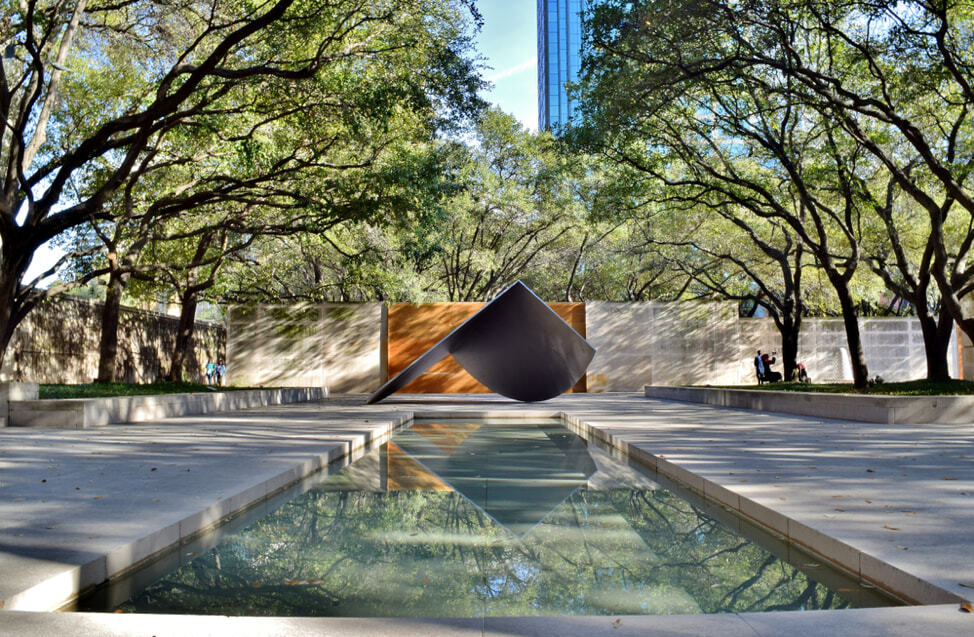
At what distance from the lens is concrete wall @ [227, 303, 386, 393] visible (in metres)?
25.4

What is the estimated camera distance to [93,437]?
29.2ft

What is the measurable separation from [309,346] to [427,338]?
413cm

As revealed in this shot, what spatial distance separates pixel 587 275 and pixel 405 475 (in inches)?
1151

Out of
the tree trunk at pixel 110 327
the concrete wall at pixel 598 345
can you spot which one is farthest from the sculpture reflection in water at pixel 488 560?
the concrete wall at pixel 598 345

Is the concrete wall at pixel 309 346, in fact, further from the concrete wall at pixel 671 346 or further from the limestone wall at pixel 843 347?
the limestone wall at pixel 843 347

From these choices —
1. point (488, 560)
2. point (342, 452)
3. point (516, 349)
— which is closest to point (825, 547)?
point (488, 560)

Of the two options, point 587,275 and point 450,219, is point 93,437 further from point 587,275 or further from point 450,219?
point 587,275

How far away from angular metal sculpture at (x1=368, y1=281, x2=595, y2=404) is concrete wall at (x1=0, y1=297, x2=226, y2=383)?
1048cm

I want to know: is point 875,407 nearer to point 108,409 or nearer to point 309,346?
point 108,409

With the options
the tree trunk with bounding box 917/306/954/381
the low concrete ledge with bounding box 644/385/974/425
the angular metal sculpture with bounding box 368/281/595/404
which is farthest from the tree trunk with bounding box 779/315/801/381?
the angular metal sculpture with bounding box 368/281/595/404

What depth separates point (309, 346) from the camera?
25500 millimetres

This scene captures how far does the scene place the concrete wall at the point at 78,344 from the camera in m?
19.3

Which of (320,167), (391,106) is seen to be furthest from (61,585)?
(320,167)

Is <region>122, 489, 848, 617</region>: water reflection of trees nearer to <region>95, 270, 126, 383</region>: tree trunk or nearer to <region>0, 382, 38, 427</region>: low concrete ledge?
<region>0, 382, 38, 427</region>: low concrete ledge
